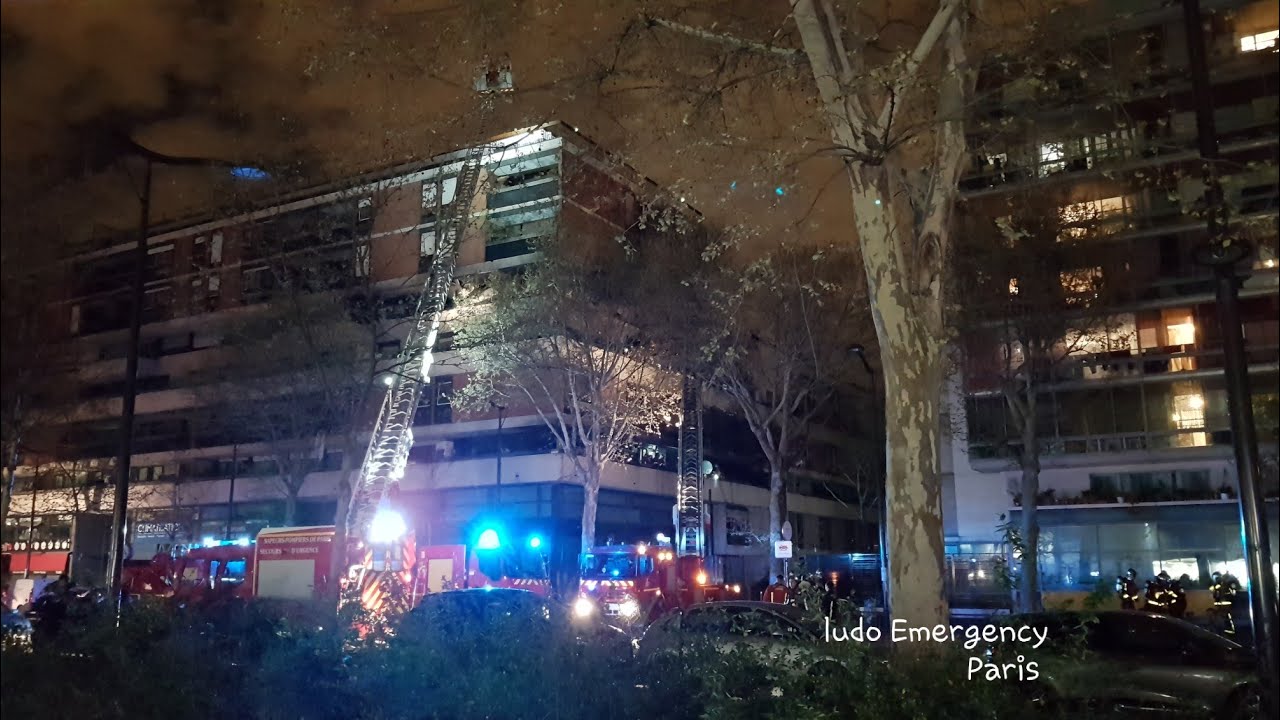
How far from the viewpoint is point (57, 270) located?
7012mm

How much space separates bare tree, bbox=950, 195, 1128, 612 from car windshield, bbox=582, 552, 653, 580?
926 cm

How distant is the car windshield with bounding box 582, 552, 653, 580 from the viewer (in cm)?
2525

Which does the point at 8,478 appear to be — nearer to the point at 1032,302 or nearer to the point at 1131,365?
the point at 1032,302

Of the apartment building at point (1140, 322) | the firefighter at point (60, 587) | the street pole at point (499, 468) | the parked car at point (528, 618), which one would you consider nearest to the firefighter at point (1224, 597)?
the apartment building at point (1140, 322)

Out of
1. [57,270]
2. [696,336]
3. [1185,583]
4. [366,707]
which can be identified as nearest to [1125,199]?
[1185,583]

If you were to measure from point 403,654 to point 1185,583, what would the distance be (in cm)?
2644

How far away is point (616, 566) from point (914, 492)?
1712 centimetres

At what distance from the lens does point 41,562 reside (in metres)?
10.1

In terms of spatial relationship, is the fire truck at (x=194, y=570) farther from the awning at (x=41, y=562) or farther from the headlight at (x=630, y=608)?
the awning at (x=41, y=562)

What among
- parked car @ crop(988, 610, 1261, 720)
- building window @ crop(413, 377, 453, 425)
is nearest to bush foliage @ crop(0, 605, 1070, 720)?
parked car @ crop(988, 610, 1261, 720)

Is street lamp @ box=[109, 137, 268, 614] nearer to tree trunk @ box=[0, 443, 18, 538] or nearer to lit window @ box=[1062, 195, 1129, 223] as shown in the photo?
tree trunk @ box=[0, 443, 18, 538]

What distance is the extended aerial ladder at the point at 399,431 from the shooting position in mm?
23891

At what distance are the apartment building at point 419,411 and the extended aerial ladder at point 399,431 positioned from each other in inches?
28.7

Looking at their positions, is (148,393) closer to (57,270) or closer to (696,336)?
(696,336)
